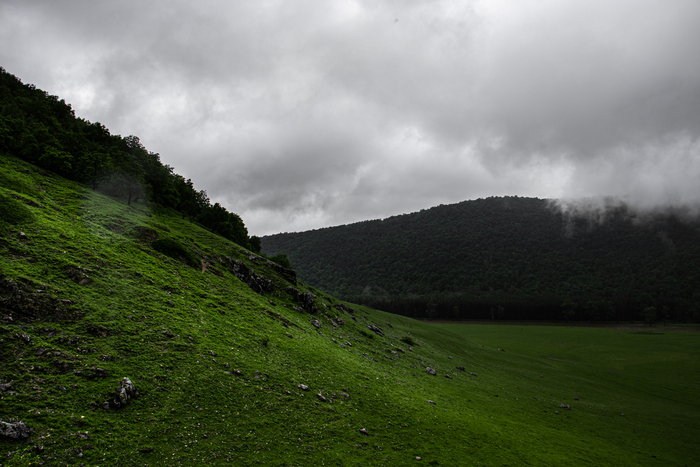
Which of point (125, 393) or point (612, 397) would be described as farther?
point (612, 397)

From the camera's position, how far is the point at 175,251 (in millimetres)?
41750

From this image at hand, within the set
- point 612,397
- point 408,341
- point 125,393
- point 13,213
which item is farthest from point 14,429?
point 612,397

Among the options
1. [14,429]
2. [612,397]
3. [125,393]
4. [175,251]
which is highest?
[175,251]

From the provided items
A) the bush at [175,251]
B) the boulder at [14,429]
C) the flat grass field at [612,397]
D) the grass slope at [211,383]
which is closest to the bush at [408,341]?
the grass slope at [211,383]

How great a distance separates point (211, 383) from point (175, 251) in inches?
1095

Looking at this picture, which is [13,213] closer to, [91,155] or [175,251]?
[175,251]

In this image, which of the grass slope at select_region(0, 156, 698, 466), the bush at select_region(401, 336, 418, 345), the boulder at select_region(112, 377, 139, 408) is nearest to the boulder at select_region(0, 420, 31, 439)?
the grass slope at select_region(0, 156, 698, 466)

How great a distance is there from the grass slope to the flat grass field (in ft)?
1.28

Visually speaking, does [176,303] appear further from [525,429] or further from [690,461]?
[690,461]

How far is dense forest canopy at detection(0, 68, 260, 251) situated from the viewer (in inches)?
2158

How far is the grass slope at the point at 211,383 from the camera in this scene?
48.9 feet

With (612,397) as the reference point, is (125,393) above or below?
above

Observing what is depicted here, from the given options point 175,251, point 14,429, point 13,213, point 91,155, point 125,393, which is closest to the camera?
point 14,429

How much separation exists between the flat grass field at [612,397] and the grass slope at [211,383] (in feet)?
1.28
